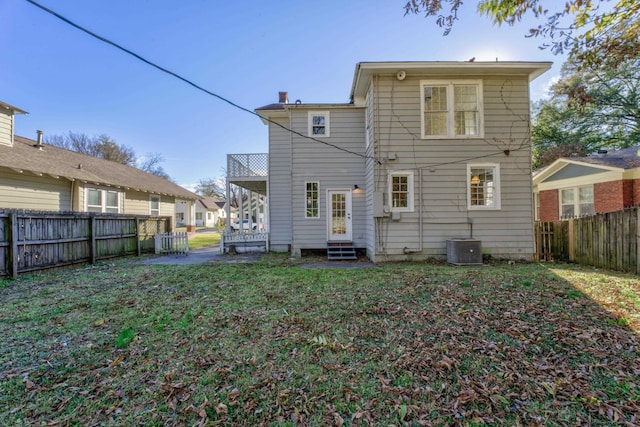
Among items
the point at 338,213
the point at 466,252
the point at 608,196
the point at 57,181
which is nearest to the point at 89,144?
the point at 57,181

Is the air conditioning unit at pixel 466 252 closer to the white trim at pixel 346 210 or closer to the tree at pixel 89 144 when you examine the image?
the white trim at pixel 346 210

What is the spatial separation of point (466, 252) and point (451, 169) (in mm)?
2486

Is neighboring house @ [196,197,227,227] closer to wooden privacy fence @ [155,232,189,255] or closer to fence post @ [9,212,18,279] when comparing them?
wooden privacy fence @ [155,232,189,255]

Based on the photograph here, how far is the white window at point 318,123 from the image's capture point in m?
10.1

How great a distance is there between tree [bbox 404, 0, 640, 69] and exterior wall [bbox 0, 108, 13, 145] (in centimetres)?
1438

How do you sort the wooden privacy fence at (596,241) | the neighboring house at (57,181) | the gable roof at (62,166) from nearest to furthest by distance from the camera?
the wooden privacy fence at (596,241) → the neighboring house at (57,181) → the gable roof at (62,166)

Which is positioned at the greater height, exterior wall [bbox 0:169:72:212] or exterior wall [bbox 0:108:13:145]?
exterior wall [bbox 0:108:13:145]

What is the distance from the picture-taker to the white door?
10086 millimetres

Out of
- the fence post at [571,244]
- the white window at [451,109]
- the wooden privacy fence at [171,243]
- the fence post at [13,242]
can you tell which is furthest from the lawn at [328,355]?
the wooden privacy fence at [171,243]

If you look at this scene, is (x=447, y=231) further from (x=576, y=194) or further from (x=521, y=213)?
(x=576, y=194)

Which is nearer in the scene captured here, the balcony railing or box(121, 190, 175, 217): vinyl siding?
the balcony railing

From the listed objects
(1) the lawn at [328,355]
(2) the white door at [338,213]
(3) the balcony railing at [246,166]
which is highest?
(3) the balcony railing at [246,166]

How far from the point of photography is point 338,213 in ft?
33.3

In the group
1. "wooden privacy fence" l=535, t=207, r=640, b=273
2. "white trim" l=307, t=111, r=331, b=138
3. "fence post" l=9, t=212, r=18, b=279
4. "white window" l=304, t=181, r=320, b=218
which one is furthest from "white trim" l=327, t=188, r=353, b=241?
"fence post" l=9, t=212, r=18, b=279
